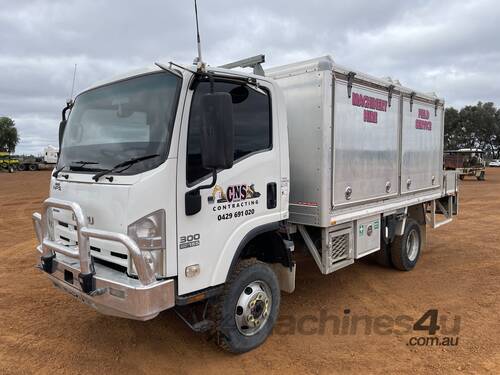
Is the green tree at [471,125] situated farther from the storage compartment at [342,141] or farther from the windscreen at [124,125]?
the windscreen at [124,125]

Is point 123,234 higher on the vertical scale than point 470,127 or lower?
lower

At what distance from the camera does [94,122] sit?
11.8 feet

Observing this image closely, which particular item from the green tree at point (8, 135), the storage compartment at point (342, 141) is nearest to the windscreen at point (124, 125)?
the storage compartment at point (342, 141)

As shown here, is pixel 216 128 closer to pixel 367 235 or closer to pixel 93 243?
pixel 93 243

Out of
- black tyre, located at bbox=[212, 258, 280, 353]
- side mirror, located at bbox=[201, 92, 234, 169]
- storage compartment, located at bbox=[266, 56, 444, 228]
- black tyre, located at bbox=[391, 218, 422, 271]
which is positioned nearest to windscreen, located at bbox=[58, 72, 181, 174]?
side mirror, located at bbox=[201, 92, 234, 169]

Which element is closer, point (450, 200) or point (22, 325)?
point (22, 325)

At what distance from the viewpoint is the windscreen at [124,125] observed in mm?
3031

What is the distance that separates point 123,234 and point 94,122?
1316 millimetres

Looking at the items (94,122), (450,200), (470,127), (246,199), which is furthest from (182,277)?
(470,127)

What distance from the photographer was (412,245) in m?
6.70

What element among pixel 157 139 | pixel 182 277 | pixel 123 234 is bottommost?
pixel 182 277

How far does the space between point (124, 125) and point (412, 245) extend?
5.32 metres

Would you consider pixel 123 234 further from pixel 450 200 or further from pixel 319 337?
pixel 450 200

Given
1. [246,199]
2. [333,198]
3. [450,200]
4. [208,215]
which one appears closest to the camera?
[208,215]
